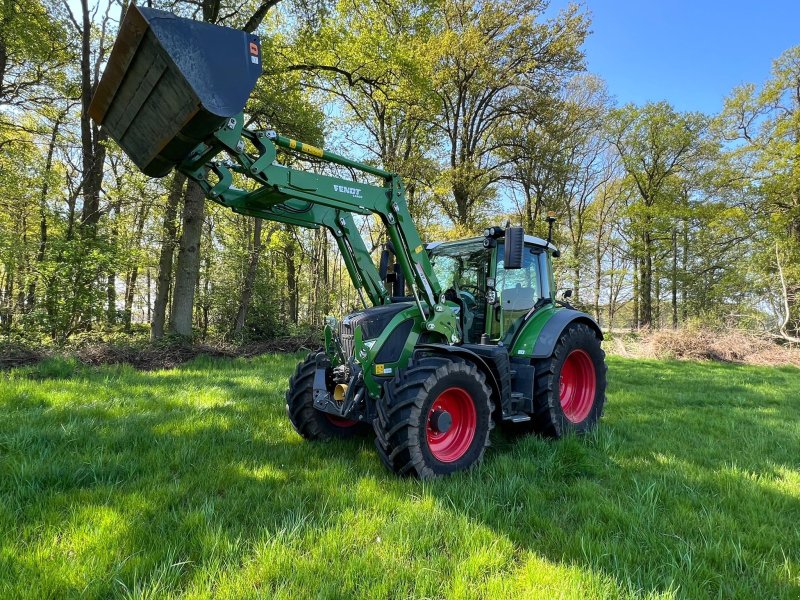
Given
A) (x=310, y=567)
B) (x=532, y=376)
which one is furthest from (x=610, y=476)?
(x=310, y=567)

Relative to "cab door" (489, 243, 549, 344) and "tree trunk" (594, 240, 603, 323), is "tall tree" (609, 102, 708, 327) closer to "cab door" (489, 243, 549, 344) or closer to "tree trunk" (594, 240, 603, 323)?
"tree trunk" (594, 240, 603, 323)

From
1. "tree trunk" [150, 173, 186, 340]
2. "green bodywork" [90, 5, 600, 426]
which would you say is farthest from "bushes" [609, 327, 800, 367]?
"tree trunk" [150, 173, 186, 340]

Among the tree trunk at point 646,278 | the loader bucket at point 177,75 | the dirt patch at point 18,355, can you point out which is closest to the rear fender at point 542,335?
the loader bucket at point 177,75

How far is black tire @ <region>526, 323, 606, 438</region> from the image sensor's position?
4.46 meters

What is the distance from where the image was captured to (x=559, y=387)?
470 centimetres

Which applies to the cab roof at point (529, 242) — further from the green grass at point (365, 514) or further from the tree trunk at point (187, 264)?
the tree trunk at point (187, 264)

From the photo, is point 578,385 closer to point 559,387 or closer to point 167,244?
point 559,387

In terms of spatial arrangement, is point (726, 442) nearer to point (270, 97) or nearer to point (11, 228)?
point (270, 97)

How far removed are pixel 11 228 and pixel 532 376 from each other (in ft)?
60.3

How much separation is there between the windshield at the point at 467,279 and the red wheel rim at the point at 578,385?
51.0 inches

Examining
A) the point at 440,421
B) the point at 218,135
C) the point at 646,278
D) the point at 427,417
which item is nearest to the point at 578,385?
the point at 440,421

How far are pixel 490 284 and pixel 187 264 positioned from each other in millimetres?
8143

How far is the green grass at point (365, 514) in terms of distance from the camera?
2125 millimetres

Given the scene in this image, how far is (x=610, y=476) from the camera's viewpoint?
354cm
